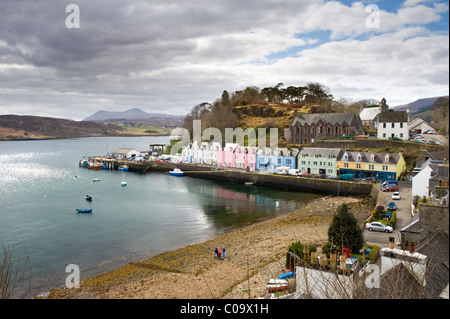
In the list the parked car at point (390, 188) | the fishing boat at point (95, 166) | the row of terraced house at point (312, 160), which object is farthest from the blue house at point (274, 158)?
the fishing boat at point (95, 166)

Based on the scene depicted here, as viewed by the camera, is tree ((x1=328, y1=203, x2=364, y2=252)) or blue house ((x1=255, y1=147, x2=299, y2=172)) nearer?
tree ((x1=328, y1=203, x2=364, y2=252))

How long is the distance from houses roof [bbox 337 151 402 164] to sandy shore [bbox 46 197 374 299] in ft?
45.8

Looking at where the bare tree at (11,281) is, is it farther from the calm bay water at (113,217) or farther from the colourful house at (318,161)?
the colourful house at (318,161)

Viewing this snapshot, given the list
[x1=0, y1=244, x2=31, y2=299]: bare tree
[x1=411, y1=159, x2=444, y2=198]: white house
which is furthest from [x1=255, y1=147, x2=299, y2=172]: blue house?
[x1=0, y1=244, x2=31, y2=299]: bare tree

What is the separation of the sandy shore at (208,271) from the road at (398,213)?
2.36 metres

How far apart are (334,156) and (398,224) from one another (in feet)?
53.0

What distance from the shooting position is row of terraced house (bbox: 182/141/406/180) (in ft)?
101

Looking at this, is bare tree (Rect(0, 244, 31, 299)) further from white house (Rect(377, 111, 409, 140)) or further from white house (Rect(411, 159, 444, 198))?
white house (Rect(377, 111, 409, 140))

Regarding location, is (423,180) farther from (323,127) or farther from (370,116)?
(370,116)

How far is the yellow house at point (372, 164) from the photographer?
30.4 metres

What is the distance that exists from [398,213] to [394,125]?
19.9 m

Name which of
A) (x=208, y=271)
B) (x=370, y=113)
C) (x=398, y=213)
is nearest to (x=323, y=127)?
(x=370, y=113)
